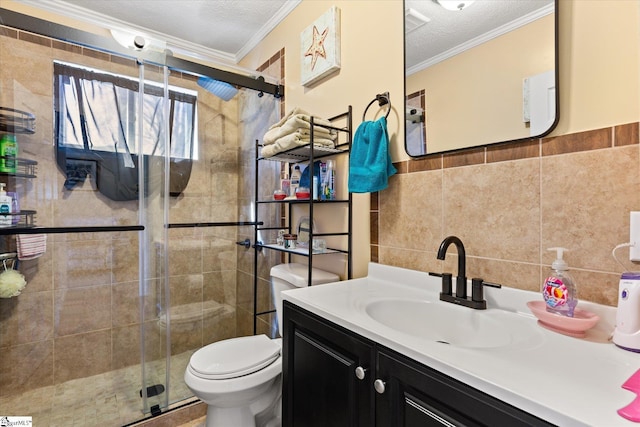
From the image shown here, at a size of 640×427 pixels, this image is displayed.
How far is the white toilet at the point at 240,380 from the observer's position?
4.29 ft

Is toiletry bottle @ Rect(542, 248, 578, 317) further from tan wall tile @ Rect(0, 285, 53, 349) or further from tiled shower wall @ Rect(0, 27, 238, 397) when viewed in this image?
tan wall tile @ Rect(0, 285, 53, 349)

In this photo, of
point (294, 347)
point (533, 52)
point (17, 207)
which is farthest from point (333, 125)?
point (17, 207)

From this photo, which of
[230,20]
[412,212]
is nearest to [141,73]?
[230,20]

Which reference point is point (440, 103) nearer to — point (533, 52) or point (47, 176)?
point (533, 52)

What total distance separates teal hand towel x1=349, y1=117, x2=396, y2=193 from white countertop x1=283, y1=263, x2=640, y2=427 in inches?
21.0

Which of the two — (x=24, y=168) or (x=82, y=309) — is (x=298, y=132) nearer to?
(x=24, y=168)

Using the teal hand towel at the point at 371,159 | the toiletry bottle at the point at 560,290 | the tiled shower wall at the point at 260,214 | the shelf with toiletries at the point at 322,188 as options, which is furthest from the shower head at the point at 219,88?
the toiletry bottle at the point at 560,290

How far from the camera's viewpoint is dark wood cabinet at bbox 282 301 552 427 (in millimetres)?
594

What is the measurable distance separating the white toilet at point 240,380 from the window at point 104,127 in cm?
113

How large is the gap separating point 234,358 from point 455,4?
1.73m

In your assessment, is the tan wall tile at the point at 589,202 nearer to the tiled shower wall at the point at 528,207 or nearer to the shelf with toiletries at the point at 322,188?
the tiled shower wall at the point at 528,207

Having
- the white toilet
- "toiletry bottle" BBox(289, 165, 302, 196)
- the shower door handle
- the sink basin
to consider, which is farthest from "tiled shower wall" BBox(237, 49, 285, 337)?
the sink basin

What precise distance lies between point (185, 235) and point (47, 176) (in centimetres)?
83

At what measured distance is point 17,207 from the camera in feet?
5.61
